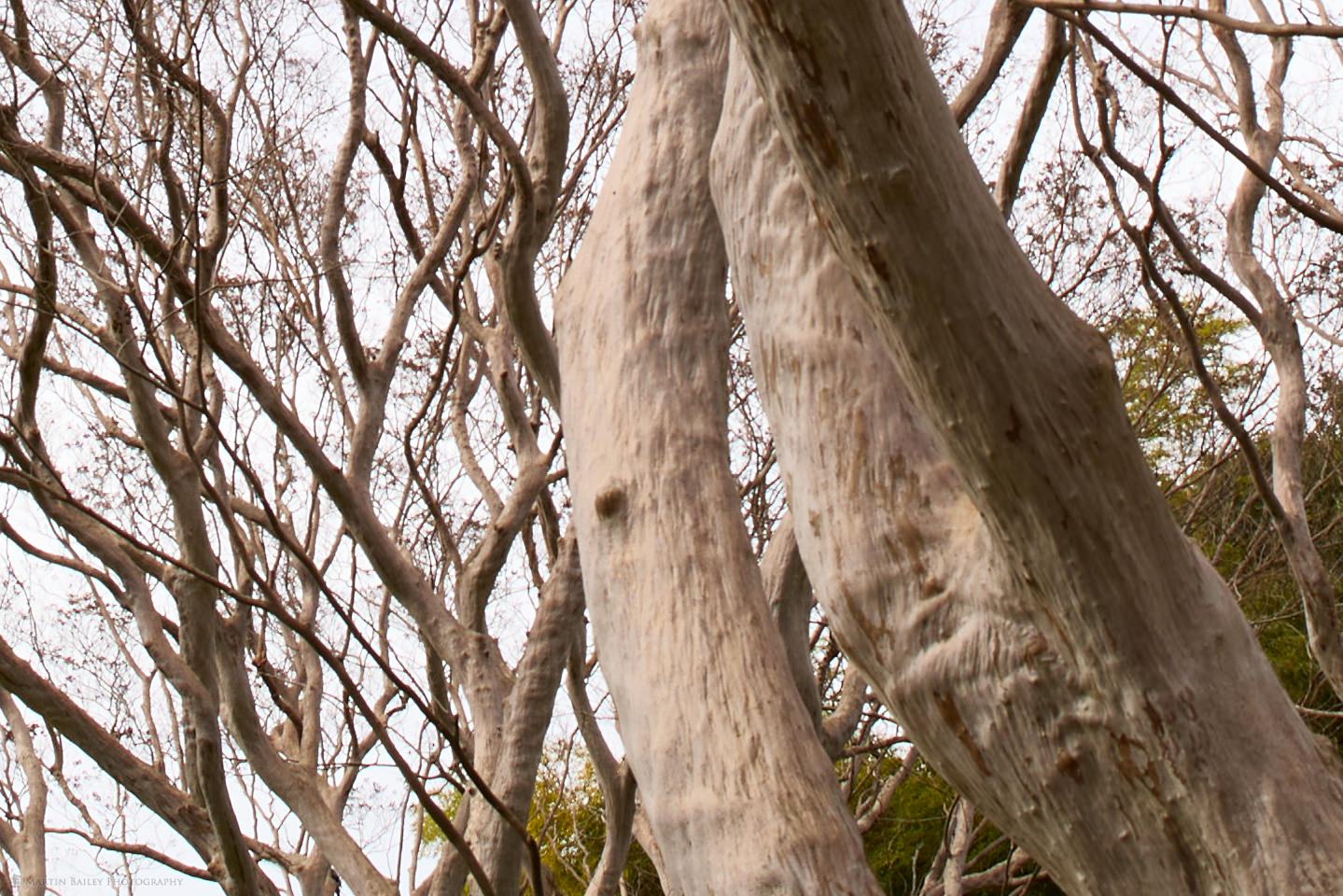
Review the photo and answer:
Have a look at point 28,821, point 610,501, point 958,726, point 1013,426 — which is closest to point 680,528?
point 610,501

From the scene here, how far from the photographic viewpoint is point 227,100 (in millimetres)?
4531

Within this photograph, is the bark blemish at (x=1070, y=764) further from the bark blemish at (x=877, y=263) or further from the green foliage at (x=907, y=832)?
the green foliage at (x=907, y=832)

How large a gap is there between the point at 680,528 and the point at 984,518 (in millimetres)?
379

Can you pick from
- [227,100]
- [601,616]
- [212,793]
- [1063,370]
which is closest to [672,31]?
[601,616]

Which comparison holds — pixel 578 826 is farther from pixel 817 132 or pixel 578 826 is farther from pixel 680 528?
pixel 817 132

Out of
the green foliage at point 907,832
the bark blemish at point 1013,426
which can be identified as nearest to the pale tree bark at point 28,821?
the green foliage at point 907,832

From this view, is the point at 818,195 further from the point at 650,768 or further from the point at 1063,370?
the point at 650,768

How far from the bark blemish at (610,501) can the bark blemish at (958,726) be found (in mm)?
373

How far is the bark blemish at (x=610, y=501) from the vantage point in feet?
3.96

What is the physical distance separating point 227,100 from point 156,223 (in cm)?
89

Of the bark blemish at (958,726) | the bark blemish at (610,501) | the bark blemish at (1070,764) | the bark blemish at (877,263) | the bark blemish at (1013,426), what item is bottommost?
the bark blemish at (1070,764)

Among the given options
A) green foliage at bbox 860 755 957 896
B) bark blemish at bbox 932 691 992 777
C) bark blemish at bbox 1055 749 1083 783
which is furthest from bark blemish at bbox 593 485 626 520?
green foliage at bbox 860 755 957 896

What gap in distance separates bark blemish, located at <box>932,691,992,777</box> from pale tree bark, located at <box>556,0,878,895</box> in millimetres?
152

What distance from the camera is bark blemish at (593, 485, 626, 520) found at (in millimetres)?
1207
